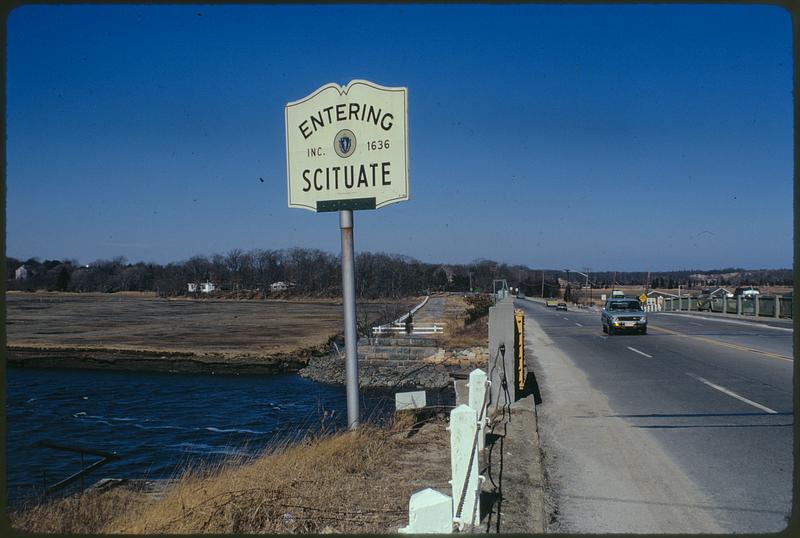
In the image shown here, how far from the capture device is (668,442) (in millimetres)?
8727

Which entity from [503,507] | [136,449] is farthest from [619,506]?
[136,449]

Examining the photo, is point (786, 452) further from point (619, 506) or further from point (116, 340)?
point (116, 340)

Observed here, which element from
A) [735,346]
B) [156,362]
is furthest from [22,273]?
[735,346]

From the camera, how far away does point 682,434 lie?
30.1 ft

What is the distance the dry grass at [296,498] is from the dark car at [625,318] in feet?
68.9

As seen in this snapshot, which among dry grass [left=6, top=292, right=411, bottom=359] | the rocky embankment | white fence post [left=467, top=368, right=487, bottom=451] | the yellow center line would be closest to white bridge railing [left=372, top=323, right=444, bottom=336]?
the rocky embankment

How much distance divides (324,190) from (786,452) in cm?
631

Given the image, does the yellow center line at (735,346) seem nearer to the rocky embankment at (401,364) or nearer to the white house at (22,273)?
the rocky embankment at (401,364)

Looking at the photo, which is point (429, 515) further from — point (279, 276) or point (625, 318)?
point (279, 276)

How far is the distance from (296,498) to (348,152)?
3942mm

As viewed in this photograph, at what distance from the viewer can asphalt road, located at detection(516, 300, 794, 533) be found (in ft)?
19.7

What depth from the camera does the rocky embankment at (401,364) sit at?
37.9m

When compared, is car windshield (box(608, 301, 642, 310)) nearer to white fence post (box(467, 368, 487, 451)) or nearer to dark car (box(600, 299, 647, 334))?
dark car (box(600, 299, 647, 334))

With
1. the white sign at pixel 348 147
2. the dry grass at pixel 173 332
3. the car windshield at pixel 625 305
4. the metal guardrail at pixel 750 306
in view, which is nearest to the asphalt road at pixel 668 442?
the white sign at pixel 348 147
